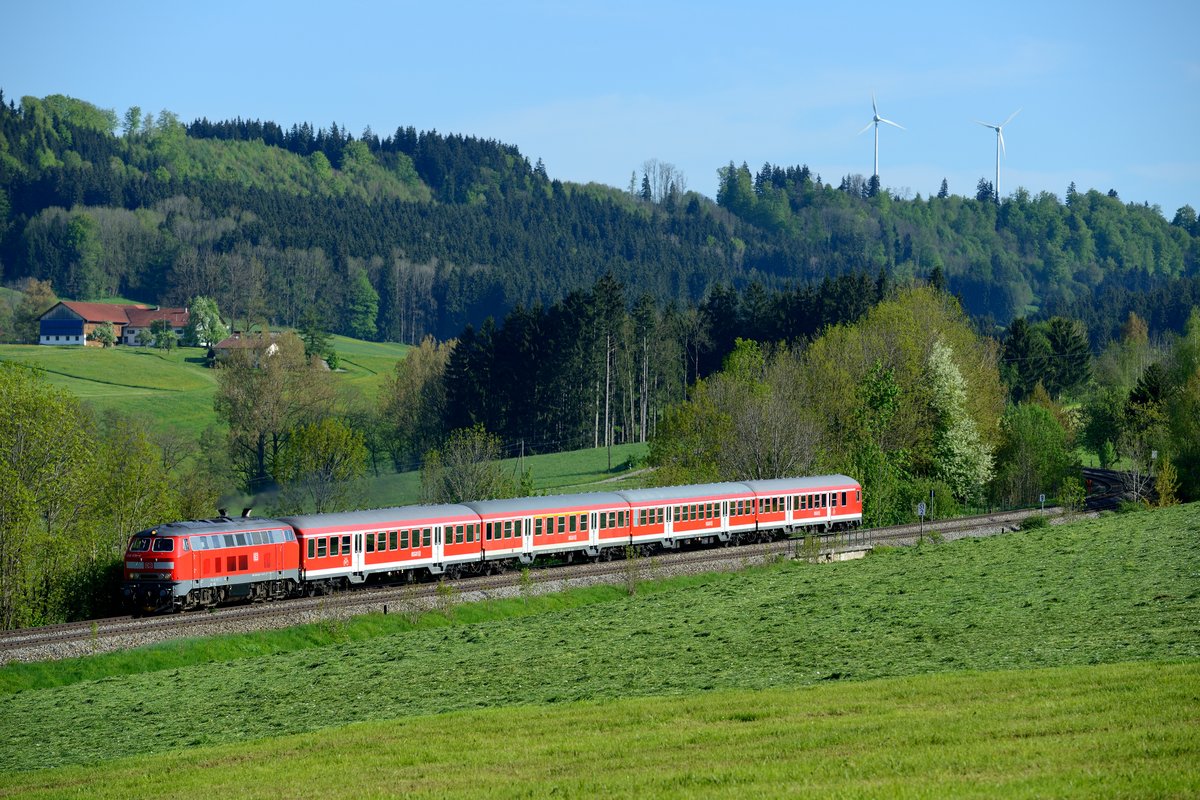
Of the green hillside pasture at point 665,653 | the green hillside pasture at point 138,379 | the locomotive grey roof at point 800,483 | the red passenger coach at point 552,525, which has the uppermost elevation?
the green hillside pasture at point 138,379

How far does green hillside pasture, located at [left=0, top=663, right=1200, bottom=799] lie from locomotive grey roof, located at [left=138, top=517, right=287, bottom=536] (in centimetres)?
1949

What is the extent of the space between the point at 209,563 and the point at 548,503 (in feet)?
52.7

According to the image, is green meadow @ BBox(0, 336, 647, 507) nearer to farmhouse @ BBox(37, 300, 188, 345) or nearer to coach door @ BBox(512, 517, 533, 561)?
farmhouse @ BBox(37, 300, 188, 345)

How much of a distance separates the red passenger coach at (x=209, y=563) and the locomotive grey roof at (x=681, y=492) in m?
17.8

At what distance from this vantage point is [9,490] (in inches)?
1955

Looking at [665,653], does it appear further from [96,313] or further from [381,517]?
[96,313]

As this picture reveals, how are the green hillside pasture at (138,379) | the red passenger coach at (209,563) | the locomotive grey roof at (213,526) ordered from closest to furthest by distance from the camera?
the red passenger coach at (209,563), the locomotive grey roof at (213,526), the green hillside pasture at (138,379)

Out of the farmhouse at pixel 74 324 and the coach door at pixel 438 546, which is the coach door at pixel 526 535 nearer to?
the coach door at pixel 438 546

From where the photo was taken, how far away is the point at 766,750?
19656mm

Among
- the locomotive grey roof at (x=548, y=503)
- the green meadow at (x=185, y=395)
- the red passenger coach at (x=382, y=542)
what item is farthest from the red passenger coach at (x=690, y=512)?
the green meadow at (x=185, y=395)

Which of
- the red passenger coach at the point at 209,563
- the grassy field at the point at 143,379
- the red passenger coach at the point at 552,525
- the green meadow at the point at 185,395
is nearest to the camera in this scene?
the red passenger coach at the point at 209,563

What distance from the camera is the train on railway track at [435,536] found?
43.7 meters

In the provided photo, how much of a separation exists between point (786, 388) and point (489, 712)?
63004 mm

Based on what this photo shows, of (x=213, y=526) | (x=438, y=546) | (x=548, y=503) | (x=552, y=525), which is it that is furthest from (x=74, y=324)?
(x=213, y=526)
